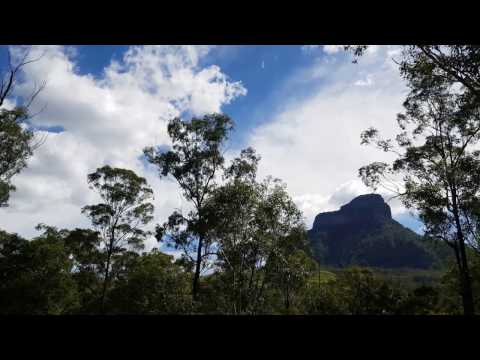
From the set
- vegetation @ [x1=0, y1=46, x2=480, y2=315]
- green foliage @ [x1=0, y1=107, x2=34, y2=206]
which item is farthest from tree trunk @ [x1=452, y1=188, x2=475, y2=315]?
green foliage @ [x1=0, y1=107, x2=34, y2=206]

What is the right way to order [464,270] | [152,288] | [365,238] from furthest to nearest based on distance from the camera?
1. [365,238]
2. [152,288]
3. [464,270]

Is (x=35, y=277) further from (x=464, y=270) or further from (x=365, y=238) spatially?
(x=365, y=238)

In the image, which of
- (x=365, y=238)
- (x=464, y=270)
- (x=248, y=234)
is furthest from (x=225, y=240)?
(x=365, y=238)

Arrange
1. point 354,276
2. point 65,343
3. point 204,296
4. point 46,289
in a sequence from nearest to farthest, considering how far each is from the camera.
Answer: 1. point 65,343
2. point 46,289
3. point 204,296
4. point 354,276

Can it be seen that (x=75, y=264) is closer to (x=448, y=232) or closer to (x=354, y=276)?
(x=354, y=276)

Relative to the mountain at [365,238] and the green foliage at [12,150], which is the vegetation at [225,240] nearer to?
the green foliage at [12,150]

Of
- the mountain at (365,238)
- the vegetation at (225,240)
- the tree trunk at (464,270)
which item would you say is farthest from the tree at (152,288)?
the mountain at (365,238)

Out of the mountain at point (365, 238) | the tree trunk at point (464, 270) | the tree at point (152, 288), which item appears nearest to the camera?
the tree trunk at point (464, 270)

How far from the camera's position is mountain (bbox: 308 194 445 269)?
366 feet

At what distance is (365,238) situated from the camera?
125562 millimetres

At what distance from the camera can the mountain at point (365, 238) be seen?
4390 inches
